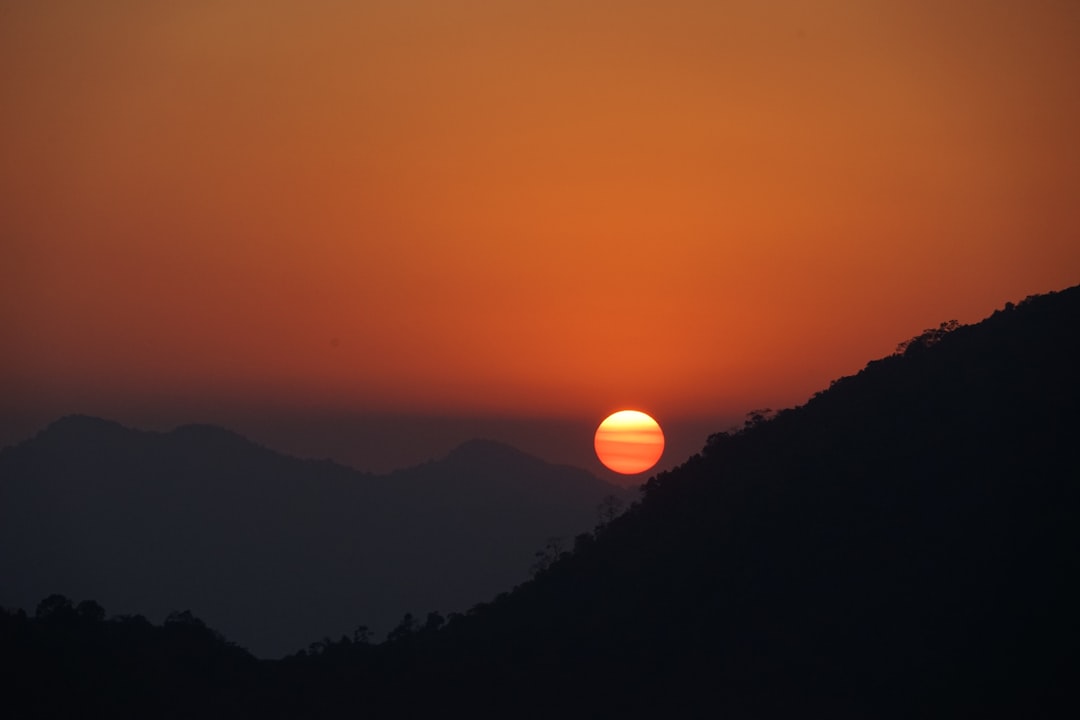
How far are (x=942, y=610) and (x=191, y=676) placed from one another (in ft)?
113

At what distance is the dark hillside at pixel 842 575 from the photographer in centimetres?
4141

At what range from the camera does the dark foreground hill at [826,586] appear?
136 ft

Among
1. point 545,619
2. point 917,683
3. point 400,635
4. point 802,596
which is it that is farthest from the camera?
point 400,635

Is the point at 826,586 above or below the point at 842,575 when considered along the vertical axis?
below

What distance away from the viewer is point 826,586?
46188 mm

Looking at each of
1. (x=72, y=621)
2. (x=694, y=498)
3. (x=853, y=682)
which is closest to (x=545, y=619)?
(x=694, y=498)

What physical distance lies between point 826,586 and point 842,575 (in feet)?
2.74

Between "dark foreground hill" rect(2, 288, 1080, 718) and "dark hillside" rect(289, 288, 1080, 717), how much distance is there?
97 millimetres

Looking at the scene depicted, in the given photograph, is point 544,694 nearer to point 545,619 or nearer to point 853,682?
point 545,619

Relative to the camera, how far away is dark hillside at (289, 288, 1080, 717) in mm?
41406

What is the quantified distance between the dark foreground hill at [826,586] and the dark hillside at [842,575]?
0.32 feet

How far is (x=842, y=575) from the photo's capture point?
152 ft

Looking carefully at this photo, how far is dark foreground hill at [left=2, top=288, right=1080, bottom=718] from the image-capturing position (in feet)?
136

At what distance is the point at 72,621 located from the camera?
54.6m
